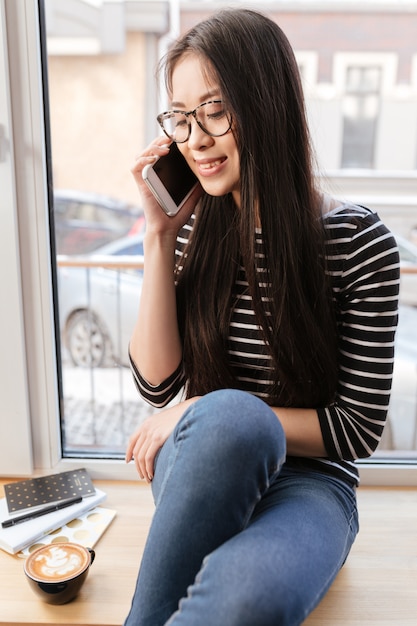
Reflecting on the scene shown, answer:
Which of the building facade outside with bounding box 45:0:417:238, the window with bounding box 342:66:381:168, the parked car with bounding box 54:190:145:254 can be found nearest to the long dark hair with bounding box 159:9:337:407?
the parked car with bounding box 54:190:145:254

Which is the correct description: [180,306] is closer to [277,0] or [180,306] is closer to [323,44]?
[277,0]

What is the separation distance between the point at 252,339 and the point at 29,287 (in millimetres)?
598

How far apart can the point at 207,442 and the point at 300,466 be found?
0.29m

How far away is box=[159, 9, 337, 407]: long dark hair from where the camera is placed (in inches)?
35.9

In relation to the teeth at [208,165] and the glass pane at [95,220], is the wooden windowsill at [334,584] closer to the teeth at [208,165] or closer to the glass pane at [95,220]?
the glass pane at [95,220]

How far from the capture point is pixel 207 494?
78 centimetres

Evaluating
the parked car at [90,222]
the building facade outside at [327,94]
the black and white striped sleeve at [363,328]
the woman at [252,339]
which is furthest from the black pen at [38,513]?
the building facade outside at [327,94]

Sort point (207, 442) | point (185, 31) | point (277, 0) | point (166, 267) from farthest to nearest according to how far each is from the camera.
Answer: point (277, 0) < point (166, 267) < point (185, 31) < point (207, 442)

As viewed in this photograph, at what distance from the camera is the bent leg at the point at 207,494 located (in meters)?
0.78

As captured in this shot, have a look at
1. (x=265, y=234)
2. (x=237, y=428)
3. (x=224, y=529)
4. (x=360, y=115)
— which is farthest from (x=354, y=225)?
(x=360, y=115)

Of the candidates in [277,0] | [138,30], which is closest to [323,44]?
[277,0]

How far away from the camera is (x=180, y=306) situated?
1.16m

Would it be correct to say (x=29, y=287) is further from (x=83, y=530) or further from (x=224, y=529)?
(x=224, y=529)

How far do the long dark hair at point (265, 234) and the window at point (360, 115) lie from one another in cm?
440
